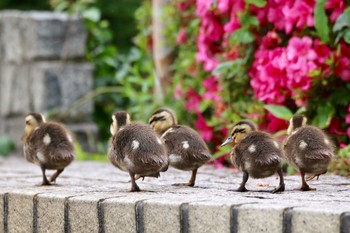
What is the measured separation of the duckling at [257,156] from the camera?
4332mm

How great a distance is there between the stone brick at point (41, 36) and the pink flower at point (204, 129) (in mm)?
2724

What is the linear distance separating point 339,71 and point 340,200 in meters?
2.06

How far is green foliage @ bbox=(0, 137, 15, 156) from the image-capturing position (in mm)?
9375

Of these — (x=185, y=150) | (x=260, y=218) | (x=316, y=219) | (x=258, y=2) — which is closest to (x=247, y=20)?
(x=258, y=2)

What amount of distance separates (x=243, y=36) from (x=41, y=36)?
3.45 metres

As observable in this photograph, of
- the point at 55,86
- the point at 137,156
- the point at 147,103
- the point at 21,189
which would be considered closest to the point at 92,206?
A: the point at 137,156

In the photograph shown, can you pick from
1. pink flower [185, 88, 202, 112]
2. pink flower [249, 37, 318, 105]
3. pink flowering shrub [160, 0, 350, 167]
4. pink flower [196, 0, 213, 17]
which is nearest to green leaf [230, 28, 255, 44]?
pink flowering shrub [160, 0, 350, 167]

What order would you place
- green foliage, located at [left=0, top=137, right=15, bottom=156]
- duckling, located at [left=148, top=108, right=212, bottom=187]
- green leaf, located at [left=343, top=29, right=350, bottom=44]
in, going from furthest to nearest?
green foliage, located at [left=0, top=137, right=15, bottom=156] < green leaf, located at [left=343, top=29, right=350, bottom=44] < duckling, located at [left=148, top=108, right=212, bottom=187]

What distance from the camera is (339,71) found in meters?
5.75

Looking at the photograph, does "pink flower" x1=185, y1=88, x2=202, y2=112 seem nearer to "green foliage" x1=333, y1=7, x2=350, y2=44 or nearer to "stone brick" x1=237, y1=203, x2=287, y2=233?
"green foliage" x1=333, y1=7, x2=350, y2=44

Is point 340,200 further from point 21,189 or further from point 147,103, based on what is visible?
point 147,103

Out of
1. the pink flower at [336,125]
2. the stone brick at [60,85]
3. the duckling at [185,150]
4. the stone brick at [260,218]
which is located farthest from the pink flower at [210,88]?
the stone brick at [260,218]

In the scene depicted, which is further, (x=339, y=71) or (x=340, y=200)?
(x=339, y=71)

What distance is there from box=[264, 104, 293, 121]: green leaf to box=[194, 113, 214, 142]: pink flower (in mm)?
1058
